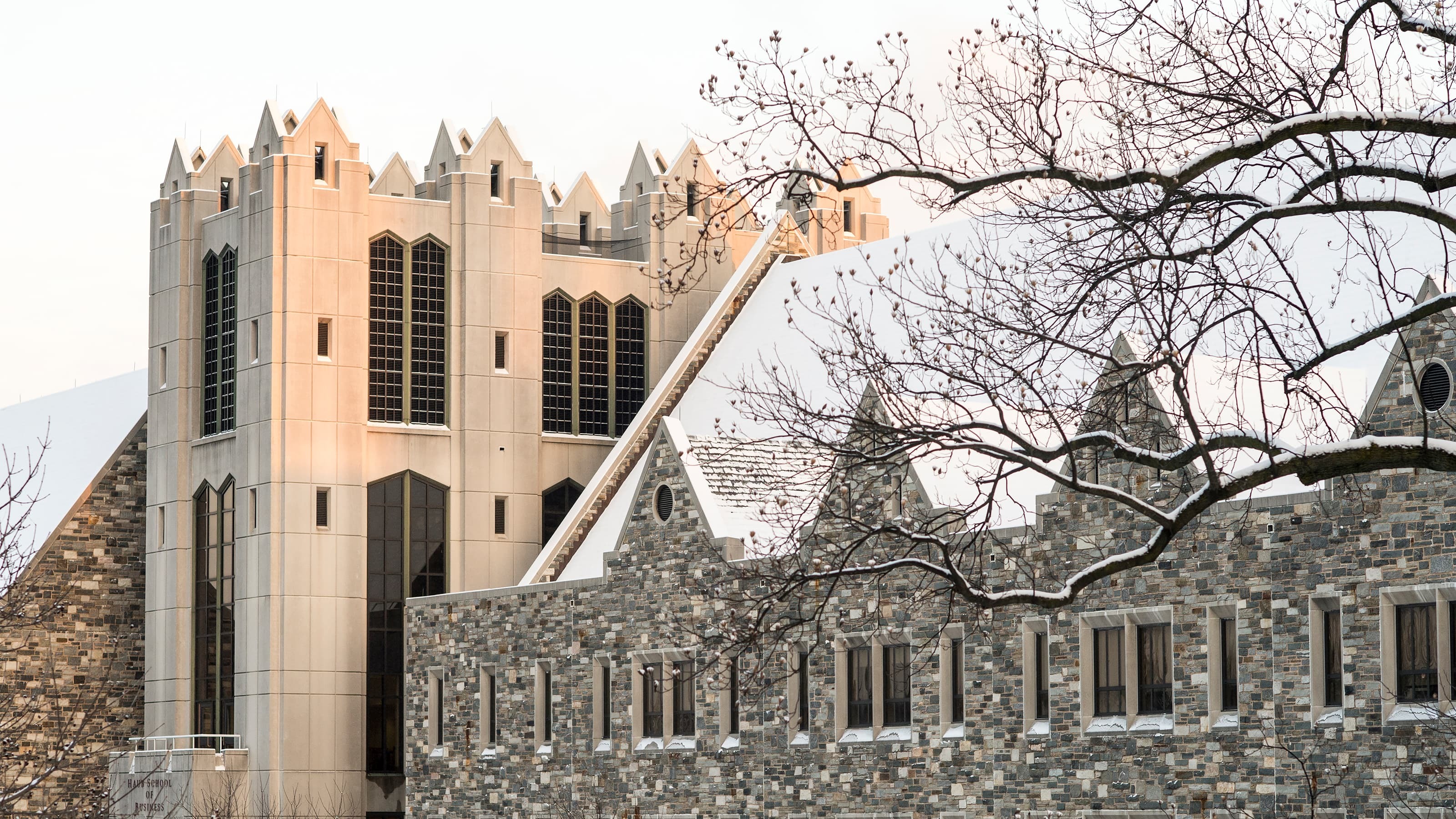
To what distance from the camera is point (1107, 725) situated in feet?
103

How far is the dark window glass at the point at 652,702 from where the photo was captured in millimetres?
40750

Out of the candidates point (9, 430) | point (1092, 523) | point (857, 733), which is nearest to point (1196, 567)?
point (1092, 523)

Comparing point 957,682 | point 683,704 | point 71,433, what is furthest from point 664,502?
point 71,433

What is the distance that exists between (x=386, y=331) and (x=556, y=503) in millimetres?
6184

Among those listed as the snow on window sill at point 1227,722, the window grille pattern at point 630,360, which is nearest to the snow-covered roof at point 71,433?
the window grille pattern at point 630,360

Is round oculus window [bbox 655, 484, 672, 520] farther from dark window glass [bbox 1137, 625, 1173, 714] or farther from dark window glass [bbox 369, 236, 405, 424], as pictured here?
dark window glass [bbox 369, 236, 405, 424]

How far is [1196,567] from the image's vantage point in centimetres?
3002

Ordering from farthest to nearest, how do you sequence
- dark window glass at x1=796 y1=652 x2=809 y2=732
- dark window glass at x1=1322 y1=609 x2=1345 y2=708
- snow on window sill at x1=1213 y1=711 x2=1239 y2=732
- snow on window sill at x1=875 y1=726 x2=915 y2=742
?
dark window glass at x1=796 y1=652 x2=809 y2=732, snow on window sill at x1=875 y1=726 x2=915 y2=742, snow on window sill at x1=1213 y1=711 x2=1239 y2=732, dark window glass at x1=1322 y1=609 x2=1345 y2=708

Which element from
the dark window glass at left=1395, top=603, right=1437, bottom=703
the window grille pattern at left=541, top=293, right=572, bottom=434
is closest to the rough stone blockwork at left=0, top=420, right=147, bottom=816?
the window grille pattern at left=541, top=293, right=572, bottom=434

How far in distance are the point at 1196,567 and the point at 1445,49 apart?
46.3 feet

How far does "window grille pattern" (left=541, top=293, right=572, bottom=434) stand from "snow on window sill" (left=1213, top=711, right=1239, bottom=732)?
25456 millimetres

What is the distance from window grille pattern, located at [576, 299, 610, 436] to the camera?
52469 millimetres

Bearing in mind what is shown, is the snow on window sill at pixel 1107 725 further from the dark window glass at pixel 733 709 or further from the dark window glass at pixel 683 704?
the dark window glass at pixel 683 704

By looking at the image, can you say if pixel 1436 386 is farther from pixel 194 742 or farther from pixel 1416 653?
pixel 194 742
